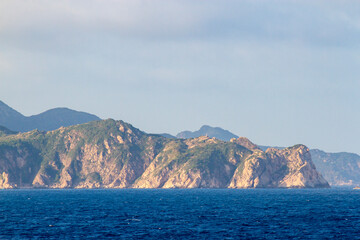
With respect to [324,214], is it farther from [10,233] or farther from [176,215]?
[10,233]

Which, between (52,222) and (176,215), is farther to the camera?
(176,215)

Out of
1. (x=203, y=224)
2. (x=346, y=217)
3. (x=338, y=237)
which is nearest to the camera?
(x=338, y=237)

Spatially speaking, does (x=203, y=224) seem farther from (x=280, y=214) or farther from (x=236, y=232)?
(x=280, y=214)

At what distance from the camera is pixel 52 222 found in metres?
139

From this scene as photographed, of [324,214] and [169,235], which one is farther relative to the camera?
[324,214]

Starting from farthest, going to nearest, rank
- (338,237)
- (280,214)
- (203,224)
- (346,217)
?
(280,214) → (346,217) → (203,224) → (338,237)

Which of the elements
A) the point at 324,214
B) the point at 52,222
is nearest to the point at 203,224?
the point at 52,222

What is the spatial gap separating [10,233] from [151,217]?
48128 mm

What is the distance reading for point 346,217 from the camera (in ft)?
506

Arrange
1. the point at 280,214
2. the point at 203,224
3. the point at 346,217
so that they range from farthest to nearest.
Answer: the point at 280,214 → the point at 346,217 → the point at 203,224

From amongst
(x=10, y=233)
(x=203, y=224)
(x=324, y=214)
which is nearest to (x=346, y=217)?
(x=324, y=214)

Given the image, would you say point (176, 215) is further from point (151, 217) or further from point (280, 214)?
point (280, 214)

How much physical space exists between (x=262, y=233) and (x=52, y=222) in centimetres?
5344

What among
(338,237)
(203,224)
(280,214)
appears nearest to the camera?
(338,237)
